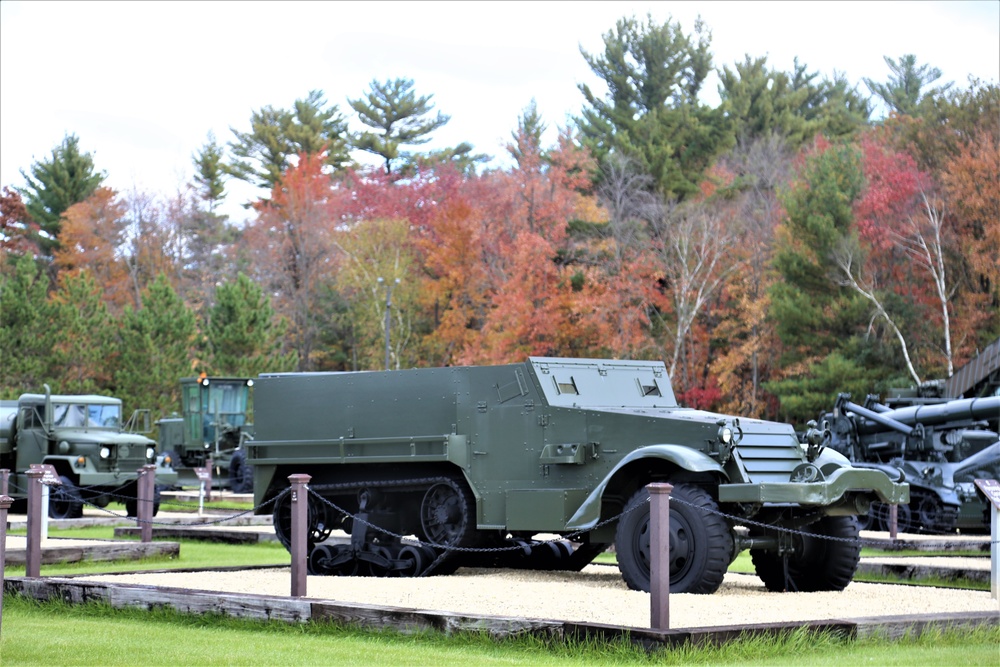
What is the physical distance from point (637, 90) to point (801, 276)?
53.8 feet

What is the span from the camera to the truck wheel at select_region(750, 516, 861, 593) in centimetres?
1266

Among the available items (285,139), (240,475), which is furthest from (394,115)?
(240,475)

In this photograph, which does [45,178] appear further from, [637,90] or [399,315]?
[637,90]

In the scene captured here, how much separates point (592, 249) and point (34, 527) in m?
32.6

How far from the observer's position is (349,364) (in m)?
56.9

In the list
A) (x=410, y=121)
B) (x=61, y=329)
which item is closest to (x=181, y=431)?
(x=61, y=329)

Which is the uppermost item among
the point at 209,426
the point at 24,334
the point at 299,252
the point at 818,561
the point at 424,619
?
the point at 299,252

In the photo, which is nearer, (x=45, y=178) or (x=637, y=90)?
(x=637, y=90)

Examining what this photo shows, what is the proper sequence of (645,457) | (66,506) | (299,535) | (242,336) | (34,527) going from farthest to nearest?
(242,336) < (66,506) < (34,527) < (645,457) < (299,535)

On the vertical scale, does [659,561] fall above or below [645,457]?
below

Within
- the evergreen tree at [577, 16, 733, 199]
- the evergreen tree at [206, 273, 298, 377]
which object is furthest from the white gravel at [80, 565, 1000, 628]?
the evergreen tree at [577, 16, 733, 199]

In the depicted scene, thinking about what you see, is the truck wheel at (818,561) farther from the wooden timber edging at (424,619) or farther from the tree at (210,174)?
the tree at (210,174)

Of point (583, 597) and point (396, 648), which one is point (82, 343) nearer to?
point (583, 597)

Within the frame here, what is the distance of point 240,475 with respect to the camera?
3070 centimetres
